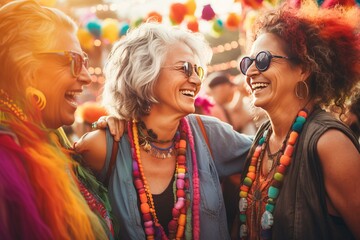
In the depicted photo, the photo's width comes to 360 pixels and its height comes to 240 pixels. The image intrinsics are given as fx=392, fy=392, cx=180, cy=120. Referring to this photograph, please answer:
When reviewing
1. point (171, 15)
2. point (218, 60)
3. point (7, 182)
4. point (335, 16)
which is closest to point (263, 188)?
point (335, 16)

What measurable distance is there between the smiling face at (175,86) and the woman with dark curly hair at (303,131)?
501 millimetres

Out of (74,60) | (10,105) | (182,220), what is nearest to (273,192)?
(182,220)

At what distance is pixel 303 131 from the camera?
2.85 m

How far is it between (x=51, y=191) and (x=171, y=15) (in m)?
5.14

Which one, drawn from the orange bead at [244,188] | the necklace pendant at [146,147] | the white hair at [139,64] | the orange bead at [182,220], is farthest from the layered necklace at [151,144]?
the orange bead at [244,188]

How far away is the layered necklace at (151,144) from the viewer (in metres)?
3.27

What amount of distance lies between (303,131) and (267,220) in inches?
27.3

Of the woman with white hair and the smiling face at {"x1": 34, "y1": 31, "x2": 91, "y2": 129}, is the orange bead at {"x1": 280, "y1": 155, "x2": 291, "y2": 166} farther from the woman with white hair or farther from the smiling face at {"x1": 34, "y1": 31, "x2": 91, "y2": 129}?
the smiling face at {"x1": 34, "y1": 31, "x2": 91, "y2": 129}

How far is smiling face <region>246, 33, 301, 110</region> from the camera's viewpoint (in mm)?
3012

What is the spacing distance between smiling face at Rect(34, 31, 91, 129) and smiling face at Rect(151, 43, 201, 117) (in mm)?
757

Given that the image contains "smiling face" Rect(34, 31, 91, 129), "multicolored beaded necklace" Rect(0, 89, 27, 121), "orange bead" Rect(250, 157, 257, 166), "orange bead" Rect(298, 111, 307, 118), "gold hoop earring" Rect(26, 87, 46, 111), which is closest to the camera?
"multicolored beaded necklace" Rect(0, 89, 27, 121)

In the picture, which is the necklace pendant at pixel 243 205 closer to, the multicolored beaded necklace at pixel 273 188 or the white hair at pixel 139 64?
the multicolored beaded necklace at pixel 273 188

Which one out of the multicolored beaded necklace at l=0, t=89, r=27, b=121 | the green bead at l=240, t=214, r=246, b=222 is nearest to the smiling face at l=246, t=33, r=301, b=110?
the green bead at l=240, t=214, r=246, b=222

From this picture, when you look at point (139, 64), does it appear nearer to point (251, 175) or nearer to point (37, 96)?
point (37, 96)
